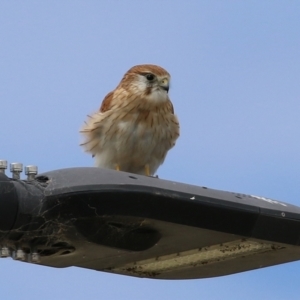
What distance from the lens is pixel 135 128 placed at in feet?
28.6

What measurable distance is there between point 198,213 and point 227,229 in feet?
0.64

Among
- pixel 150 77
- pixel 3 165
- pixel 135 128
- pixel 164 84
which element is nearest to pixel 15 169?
pixel 3 165

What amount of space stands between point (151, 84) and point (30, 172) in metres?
5.18

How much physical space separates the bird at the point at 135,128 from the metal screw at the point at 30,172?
4844mm

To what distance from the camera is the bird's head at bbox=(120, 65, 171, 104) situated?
8.82m

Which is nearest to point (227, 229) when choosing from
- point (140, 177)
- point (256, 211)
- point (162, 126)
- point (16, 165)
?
point (256, 211)

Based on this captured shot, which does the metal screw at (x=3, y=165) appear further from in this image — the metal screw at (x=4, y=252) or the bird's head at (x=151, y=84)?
the bird's head at (x=151, y=84)

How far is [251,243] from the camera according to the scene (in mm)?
4484

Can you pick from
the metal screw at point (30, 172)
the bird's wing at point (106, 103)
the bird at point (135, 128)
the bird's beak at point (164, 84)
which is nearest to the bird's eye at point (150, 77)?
the bird at point (135, 128)

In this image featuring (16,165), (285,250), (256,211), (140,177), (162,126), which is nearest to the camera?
(16,165)

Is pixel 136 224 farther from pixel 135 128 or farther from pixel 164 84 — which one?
pixel 164 84

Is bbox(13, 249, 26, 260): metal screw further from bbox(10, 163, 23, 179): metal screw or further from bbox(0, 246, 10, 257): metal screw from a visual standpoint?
bbox(10, 163, 23, 179): metal screw

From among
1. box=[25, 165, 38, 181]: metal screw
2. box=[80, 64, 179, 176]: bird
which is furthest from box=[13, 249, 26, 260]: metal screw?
box=[80, 64, 179, 176]: bird

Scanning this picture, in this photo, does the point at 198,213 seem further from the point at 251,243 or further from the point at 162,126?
the point at 162,126
